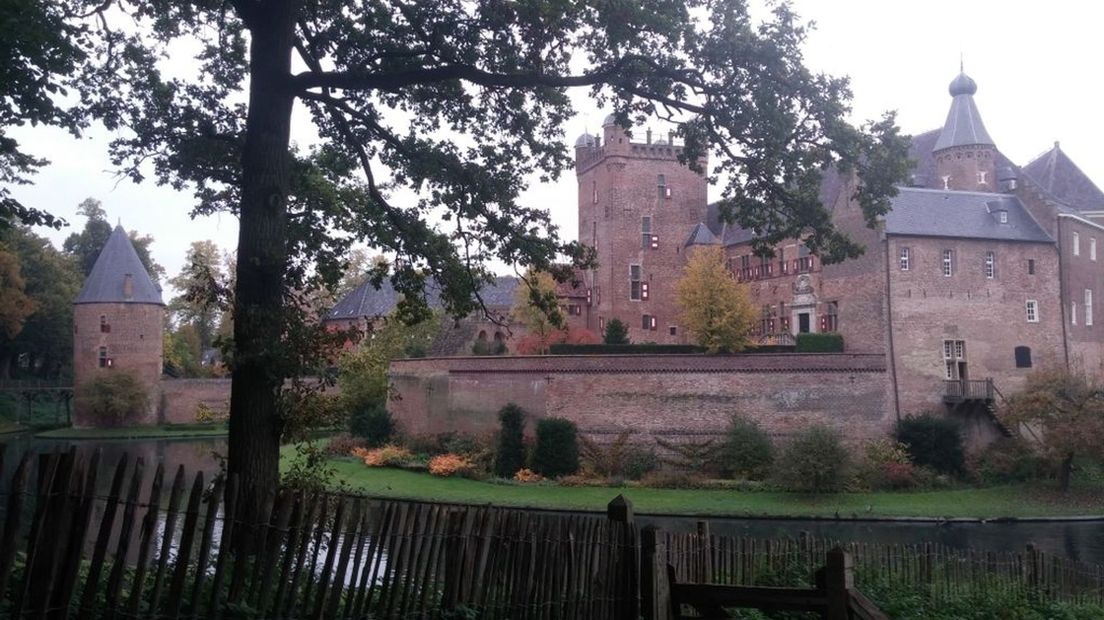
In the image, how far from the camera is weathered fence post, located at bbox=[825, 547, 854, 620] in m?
6.07

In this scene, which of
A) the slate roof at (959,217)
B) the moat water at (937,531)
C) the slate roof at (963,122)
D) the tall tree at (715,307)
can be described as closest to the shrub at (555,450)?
the moat water at (937,531)

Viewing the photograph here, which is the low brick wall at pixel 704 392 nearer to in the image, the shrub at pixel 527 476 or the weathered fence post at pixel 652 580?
the shrub at pixel 527 476

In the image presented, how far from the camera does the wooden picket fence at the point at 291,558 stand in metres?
3.71

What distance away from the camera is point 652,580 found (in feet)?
22.2

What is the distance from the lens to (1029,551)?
12562mm

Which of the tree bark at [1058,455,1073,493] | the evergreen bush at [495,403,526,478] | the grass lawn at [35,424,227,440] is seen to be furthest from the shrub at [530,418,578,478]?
the grass lawn at [35,424,227,440]

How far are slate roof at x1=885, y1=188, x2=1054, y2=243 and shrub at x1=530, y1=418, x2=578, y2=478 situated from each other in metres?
13.0

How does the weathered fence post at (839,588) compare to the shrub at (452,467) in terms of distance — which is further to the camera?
the shrub at (452,467)

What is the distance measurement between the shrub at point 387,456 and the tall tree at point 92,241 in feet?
108

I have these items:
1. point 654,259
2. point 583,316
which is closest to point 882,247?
point 654,259

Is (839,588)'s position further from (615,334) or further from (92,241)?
(92,241)

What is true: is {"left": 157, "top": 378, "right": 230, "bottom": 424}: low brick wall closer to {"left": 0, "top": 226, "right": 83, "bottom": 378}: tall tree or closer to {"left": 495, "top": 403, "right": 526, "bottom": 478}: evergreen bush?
{"left": 0, "top": 226, "right": 83, "bottom": 378}: tall tree

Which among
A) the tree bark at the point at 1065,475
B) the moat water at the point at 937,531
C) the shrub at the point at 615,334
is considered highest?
the shrub at the point at 615,334

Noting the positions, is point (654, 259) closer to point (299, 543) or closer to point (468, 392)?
point (468, 392)
